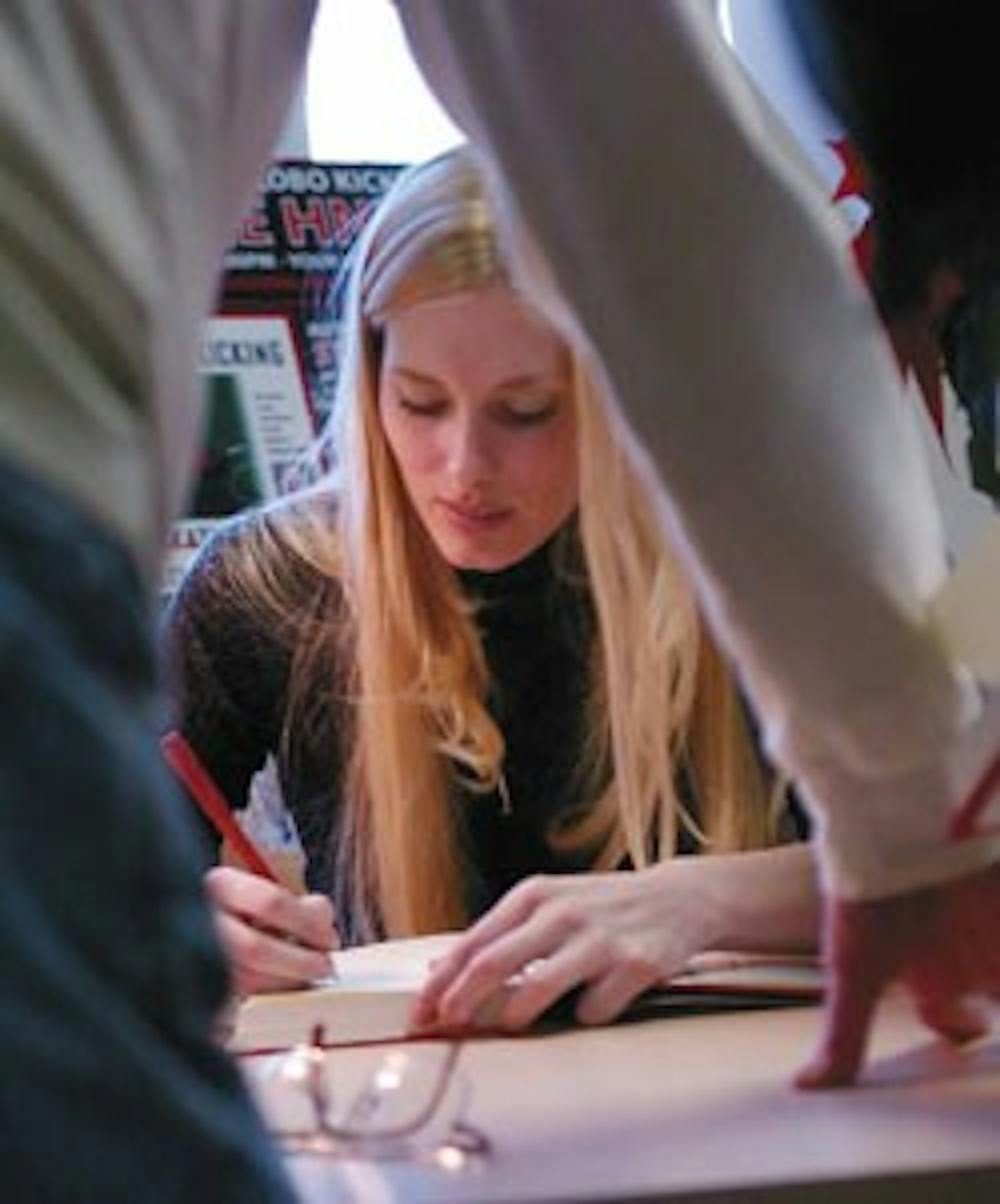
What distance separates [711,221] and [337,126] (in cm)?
35

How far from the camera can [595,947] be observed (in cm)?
62

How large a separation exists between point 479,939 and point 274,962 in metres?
0.09

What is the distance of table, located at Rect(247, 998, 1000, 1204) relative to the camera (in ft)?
1.15

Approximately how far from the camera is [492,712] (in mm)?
890

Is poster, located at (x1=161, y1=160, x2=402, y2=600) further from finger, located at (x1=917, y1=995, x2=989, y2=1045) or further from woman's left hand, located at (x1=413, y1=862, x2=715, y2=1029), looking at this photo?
finger, located at (x1=917, y1=995, x2=989, y2=1045)

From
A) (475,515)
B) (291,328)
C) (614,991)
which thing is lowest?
(614,991)

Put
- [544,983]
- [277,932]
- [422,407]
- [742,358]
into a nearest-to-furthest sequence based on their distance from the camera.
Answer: [742,358] < [544,983] < [277,932] < [422,407]

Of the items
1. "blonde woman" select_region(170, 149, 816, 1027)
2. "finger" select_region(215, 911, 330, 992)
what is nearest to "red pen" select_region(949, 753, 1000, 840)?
"blonde woman" select_region(170, 149, 816, 1027)

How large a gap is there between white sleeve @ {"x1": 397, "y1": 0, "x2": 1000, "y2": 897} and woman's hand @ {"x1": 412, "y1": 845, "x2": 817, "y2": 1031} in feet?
0.33

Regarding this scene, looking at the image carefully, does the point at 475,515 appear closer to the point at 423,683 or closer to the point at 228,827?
the point at 423,683

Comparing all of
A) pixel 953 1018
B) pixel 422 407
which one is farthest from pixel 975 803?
pixel 422 407

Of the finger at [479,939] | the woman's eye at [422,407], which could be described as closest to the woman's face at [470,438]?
the woman's eye at [422,407]

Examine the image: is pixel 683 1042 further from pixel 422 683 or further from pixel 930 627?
pixel 422 683

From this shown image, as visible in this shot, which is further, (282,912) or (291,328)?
(291,328)
